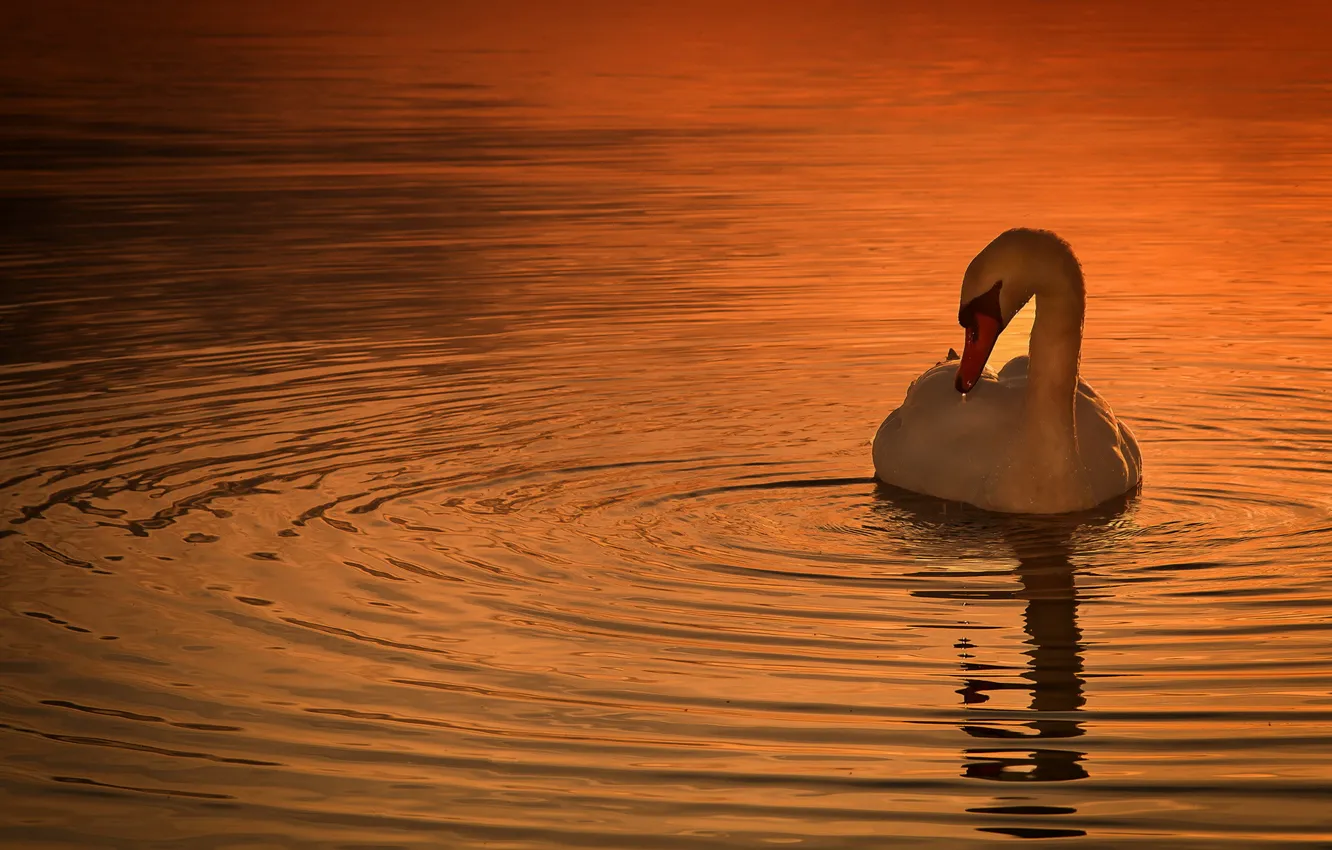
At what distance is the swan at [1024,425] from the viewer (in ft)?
37.1

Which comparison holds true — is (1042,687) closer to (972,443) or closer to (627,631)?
(627,631)

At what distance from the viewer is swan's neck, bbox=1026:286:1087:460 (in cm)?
1137

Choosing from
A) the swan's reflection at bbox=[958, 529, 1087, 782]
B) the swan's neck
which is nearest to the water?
the swan's reflection at bbox=[958, 529, 1087, 782]

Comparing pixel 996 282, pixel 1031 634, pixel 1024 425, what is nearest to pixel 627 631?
pixel 1031 634

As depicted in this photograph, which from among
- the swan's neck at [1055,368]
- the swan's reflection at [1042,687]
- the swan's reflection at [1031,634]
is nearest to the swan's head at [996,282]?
the swan's neck at [1055,368]

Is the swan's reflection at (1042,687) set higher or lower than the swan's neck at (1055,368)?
lower

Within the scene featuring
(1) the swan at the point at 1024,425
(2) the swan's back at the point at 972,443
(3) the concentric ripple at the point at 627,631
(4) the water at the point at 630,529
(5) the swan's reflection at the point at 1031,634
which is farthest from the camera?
(2) the swan's back at the point at 972,443

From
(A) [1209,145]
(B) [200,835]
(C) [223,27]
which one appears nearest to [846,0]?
(C) [223,27]

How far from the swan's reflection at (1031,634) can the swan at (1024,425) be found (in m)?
0.12

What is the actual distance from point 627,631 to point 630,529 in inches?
69.9

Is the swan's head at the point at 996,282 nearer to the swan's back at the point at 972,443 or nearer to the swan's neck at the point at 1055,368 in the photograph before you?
the swan's neck at the point at 1055,368

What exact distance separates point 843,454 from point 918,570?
8.53 ft

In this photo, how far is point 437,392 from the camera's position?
14.1 metres

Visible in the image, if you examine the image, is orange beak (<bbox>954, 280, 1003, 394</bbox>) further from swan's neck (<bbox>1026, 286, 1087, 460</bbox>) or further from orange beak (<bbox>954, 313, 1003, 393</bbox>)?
swan's neck (<bbox>1026, 286, 1087, 460</bbox>)
